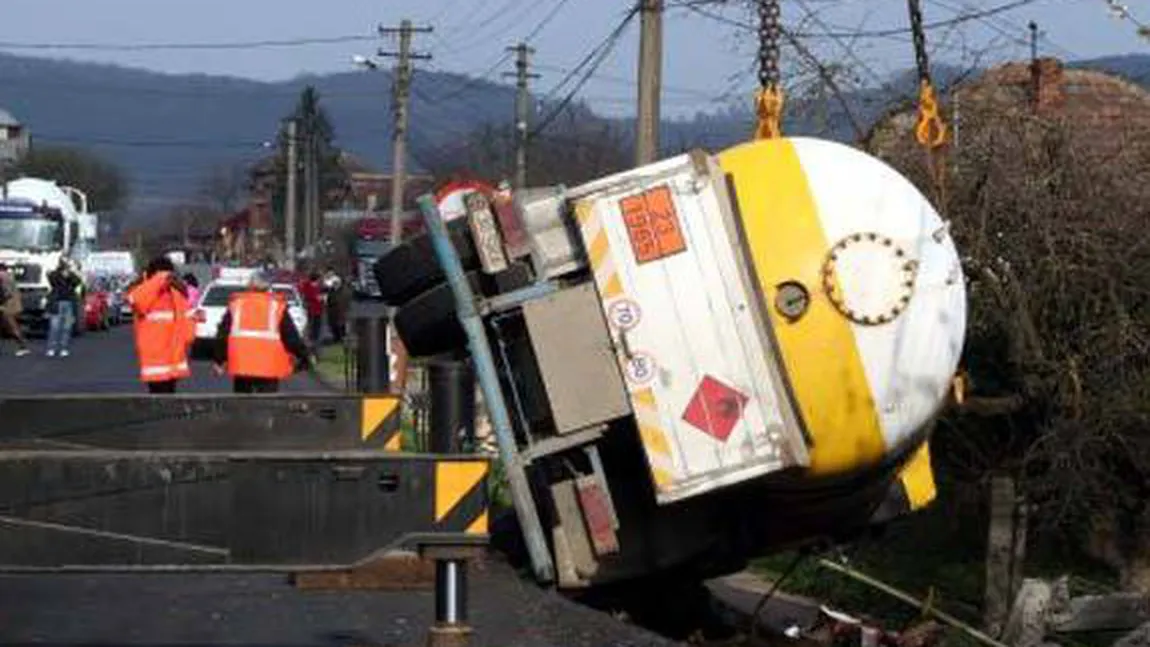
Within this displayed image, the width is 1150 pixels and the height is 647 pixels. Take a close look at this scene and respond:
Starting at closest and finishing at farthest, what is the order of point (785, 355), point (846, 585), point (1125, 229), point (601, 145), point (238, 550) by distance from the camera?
point (238, 550) → point (785, 355) → point (1125, 229) → point (846, 585) → point (601, 145)

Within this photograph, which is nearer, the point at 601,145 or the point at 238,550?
the point at 238,550

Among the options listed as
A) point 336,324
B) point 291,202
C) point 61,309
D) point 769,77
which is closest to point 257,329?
point 769,77

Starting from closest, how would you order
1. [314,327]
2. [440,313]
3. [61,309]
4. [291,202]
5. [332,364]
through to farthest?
[440,313], [332,364], [61,309], [314,327], [291,202]

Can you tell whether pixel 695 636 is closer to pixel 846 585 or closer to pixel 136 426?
pixel 846 585

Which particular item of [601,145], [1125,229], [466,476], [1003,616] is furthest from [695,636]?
[601,145]

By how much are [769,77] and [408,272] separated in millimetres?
1731

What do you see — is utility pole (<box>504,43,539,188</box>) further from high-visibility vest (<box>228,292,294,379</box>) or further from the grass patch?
high-visibility vest (<box>228,292,294,379</box>)

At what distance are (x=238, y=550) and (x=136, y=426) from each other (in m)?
2.85

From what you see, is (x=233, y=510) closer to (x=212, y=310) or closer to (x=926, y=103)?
(x=926, y=103)

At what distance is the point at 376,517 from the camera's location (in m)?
6.29

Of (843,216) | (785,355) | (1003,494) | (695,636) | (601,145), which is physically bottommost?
(695,636)

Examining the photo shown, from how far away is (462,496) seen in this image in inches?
251

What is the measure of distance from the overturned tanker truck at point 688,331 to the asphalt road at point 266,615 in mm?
1956

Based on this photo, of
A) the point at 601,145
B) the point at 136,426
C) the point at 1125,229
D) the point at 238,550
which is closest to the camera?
the point at 238,550
